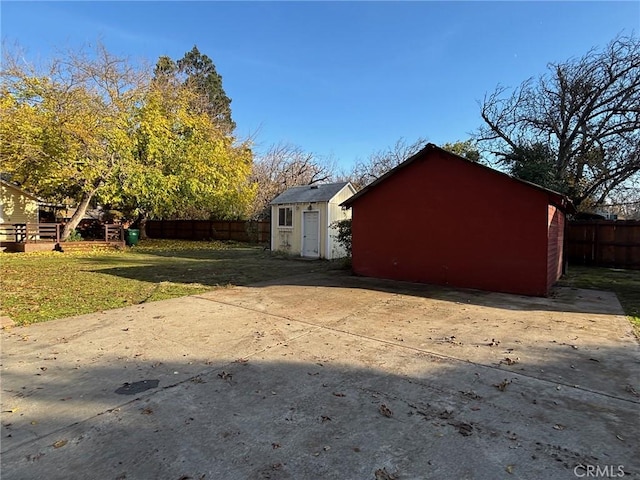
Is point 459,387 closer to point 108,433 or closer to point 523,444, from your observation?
point 523,444

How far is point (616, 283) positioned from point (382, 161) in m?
20.9

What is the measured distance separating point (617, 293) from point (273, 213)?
13.7 meters

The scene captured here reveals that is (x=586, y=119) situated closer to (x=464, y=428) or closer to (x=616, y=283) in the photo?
(x=616, y=283)

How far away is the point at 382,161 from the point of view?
29.4 metres

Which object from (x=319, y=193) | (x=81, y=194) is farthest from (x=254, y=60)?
(x=81, y=194)

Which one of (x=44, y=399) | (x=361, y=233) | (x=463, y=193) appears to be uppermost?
(x=463, y=193)

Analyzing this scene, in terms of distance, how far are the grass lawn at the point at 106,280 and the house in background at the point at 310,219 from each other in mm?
1548

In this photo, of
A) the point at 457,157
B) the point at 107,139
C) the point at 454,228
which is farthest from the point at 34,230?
the point at 457,157

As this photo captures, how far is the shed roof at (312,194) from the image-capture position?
52.7ft

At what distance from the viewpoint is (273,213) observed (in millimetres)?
18219

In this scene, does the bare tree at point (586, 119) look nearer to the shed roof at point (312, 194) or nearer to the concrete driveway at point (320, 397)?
the shed roof at point (312, 194)

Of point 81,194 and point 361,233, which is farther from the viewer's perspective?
point 81,194

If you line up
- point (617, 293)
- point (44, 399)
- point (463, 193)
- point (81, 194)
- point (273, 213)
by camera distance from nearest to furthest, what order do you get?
1. point (44, 399)
2. point (617, 293)
3. point (463, 193)
4. point (273, 213)
5. point (81, 194)
